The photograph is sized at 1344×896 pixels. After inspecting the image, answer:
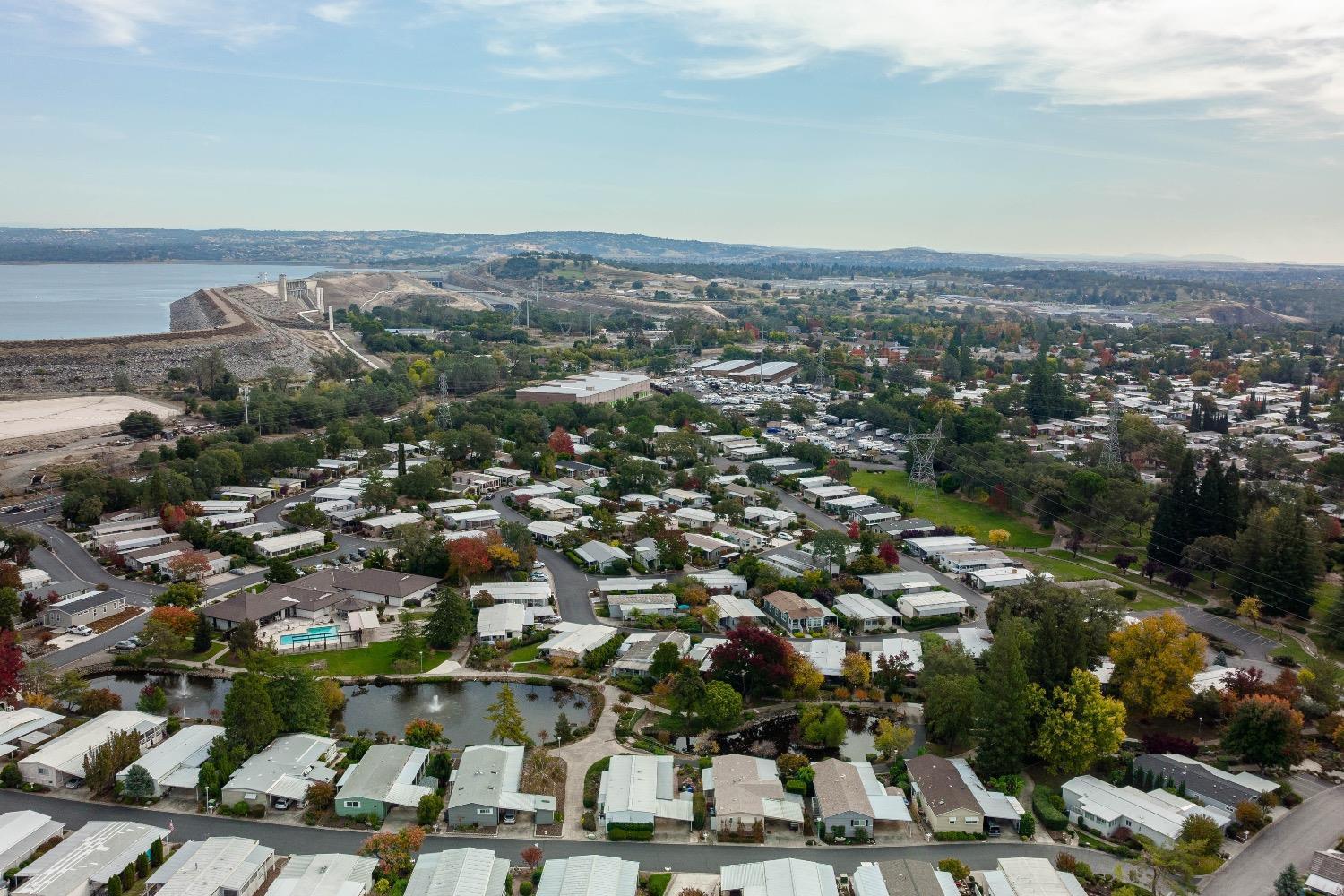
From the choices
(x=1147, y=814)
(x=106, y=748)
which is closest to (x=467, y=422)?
(x=106, y=748)

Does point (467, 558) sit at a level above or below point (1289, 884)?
above

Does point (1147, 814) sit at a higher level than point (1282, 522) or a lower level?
lower

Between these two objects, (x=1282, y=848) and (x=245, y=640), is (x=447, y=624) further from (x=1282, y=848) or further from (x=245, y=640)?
(x=1282, y=848)

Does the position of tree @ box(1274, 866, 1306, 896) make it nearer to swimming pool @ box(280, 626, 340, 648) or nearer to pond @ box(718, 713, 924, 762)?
pond @ box(718, 713, 924, 762)

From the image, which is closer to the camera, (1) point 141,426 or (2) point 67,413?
(1) point 141,426

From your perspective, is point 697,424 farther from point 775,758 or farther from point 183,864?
point 183,864

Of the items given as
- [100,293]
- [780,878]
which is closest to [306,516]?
[780,878]

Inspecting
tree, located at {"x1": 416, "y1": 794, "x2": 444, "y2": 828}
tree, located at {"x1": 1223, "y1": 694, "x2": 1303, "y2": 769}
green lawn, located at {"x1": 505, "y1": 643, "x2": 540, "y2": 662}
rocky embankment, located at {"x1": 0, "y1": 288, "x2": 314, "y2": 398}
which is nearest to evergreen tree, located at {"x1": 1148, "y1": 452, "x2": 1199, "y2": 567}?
tree, located at {"x1": 1223, "y1": 694, "x2": 1303, "y2": 769}
